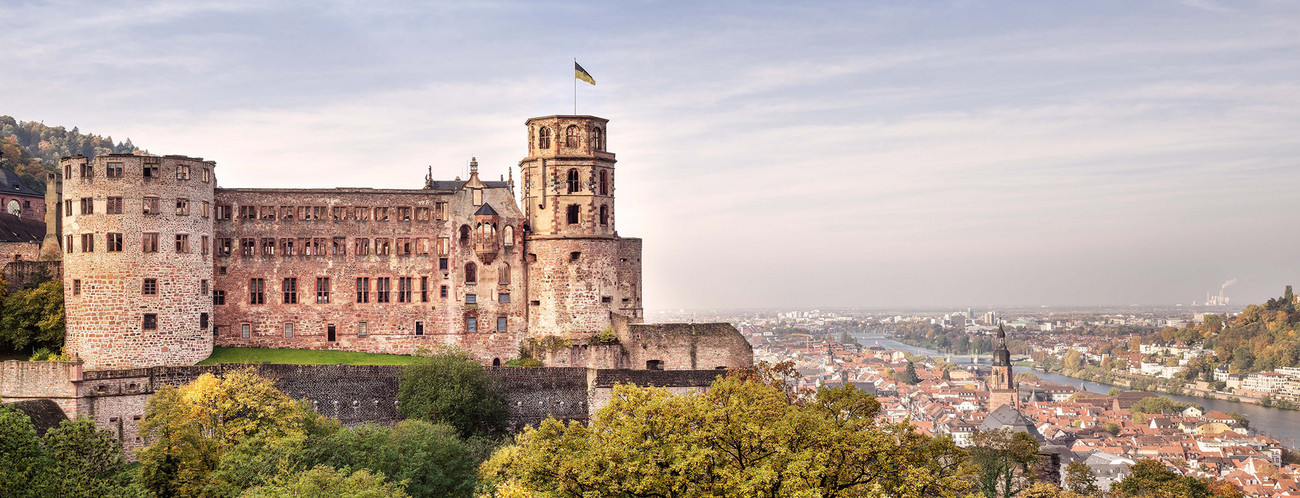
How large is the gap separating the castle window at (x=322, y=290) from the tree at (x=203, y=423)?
1338 cm

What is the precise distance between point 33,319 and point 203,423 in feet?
52.9

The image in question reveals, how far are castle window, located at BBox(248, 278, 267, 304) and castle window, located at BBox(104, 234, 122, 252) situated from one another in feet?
27.1

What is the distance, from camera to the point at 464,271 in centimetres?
6456

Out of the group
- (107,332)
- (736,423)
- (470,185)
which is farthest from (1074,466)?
(107,332)

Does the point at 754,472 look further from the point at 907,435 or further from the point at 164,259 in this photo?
the point at 164,259

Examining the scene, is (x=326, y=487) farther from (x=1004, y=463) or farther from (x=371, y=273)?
(x=1004, y=463)

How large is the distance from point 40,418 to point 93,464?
11111mm

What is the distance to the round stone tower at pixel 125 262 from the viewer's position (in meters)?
55.1

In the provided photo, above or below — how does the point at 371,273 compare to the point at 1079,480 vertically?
above

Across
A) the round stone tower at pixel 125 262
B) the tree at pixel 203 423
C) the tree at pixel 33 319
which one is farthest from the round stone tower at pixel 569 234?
the tree at pixel 33 319

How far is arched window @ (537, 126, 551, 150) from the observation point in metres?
63.9

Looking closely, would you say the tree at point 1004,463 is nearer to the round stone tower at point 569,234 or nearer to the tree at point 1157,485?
the tree at point 1157,485

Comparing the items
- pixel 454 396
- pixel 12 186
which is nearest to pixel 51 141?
pixel 12 186

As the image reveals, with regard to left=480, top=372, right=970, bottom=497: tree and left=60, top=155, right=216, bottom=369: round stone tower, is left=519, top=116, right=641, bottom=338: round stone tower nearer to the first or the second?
left=60, top=155, right=216, bottom=369: round stone tower
